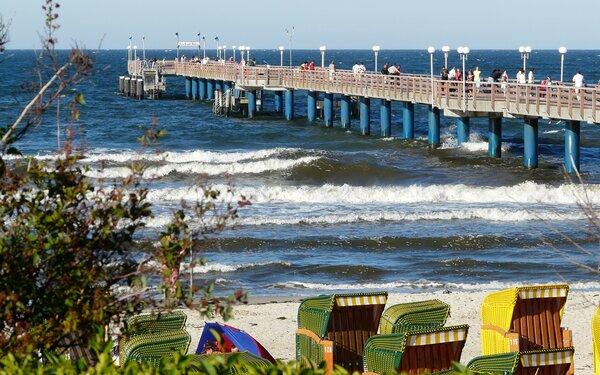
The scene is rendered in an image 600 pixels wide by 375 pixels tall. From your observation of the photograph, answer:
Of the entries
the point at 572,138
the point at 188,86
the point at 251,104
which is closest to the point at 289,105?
the point at 251,104

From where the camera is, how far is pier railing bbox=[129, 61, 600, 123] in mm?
25391

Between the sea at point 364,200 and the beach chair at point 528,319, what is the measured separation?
45 cm

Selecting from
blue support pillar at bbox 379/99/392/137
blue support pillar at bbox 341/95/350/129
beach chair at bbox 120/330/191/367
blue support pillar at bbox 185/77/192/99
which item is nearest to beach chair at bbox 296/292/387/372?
beach chair at bbox 120/330/191/367

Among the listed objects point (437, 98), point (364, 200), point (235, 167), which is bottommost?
point (364, 200)

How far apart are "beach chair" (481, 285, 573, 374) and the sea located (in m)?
0.45

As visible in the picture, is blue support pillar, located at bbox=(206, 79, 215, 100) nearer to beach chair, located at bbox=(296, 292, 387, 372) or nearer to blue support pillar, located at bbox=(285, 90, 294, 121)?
blue support pillar, located at bbox=(285, 90, 294, 121)

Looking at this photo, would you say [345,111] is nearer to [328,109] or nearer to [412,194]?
[328,109]

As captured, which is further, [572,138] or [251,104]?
[251,104]

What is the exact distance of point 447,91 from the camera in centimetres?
3050

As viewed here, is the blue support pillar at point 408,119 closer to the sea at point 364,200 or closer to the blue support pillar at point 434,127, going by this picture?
the sea at point 364,200

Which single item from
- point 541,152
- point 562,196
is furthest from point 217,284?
point 541,152

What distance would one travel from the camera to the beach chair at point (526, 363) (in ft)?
29.0

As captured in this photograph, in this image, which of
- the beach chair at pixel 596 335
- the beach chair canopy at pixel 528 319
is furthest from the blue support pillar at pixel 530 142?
the beach chair at pixel 596 335

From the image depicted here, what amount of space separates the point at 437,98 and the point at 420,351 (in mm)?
22403
